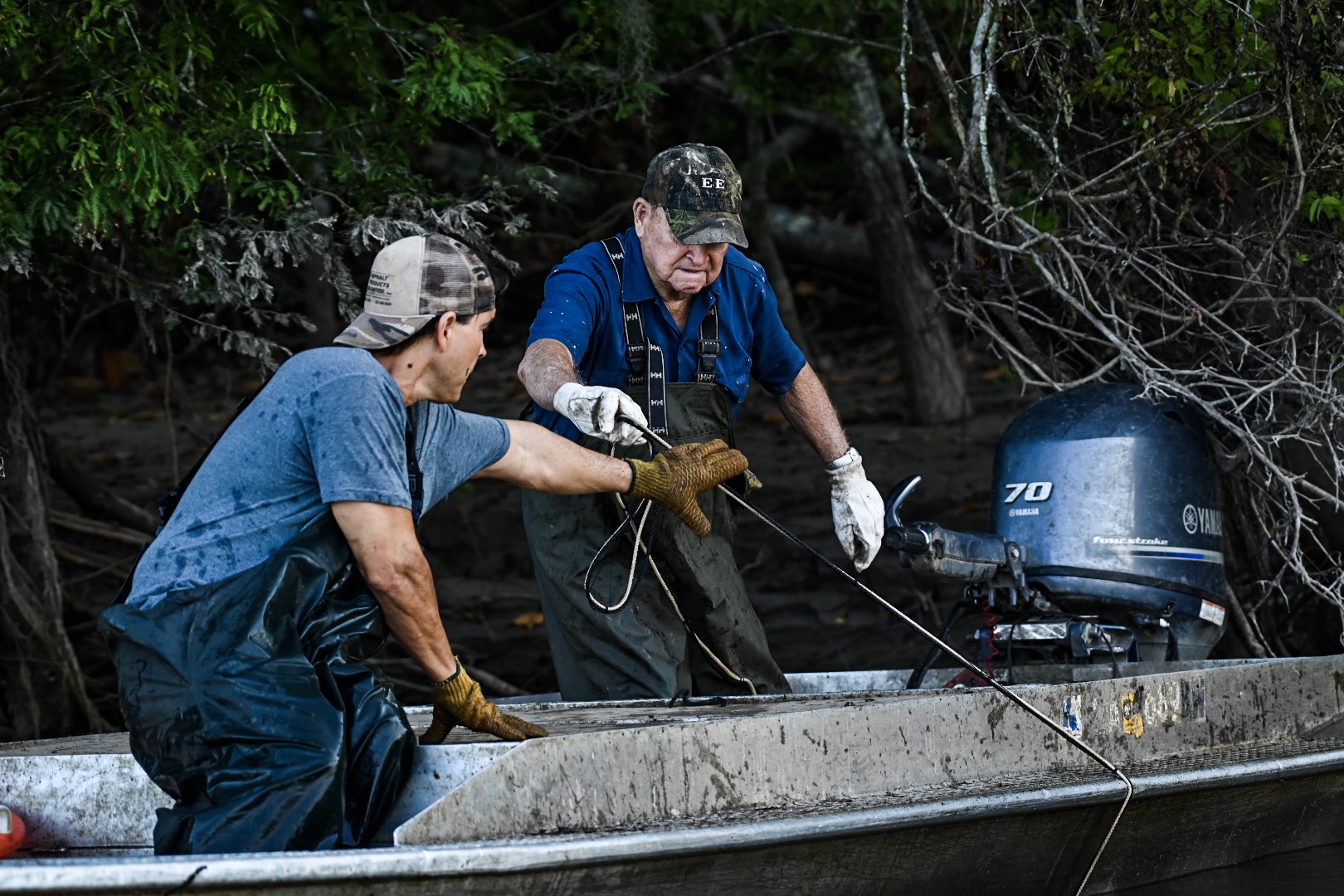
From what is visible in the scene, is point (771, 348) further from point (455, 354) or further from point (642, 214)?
point (455, 354)

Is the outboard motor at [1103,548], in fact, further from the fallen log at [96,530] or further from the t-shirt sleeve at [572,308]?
the fallen log at [96,530]

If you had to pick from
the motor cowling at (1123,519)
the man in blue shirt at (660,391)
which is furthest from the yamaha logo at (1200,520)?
the man in blue shirt at (660,391)

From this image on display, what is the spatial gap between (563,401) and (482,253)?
6.46ft

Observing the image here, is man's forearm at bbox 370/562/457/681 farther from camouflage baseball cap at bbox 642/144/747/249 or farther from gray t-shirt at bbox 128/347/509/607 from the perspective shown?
camouflage baseball cap at bbox 642/144/747/249

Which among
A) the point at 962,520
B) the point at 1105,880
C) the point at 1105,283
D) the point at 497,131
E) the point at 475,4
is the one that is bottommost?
the point at 1105,880

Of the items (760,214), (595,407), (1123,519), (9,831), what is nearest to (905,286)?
(760,214)

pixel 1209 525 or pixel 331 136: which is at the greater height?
pixel 331 136

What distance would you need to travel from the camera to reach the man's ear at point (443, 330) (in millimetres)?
3463

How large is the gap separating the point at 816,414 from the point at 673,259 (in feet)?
2.73

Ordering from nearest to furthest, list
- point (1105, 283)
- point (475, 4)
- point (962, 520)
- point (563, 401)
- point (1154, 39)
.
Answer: point (563, 401)
point (1154, 39)
point (1105, 283)
point (962, 520)
point (475, 4)

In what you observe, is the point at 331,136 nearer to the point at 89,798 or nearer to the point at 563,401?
the point at 563,401

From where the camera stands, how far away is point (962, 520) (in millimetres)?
8438

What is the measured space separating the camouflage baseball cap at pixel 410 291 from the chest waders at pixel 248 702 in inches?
17.6

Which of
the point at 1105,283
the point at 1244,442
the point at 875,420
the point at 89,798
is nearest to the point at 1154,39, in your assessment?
the point at 1105,283
